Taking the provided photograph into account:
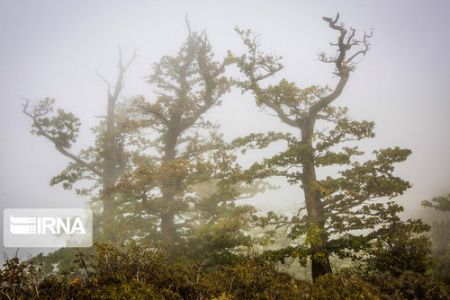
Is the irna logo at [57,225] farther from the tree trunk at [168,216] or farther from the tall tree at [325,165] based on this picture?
the tall tree at [325,165]

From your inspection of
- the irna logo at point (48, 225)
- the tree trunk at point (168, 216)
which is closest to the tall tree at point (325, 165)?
the tree trunk at point (168, 216)

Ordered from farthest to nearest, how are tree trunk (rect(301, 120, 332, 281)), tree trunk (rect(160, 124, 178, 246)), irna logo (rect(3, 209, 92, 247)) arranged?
1. irna logo (rect(3, 209, 92, 247))
2. tree trunk (rect(160, 124, 178, 246))
3. tree trunk (rect(301, 120, 332, 281))

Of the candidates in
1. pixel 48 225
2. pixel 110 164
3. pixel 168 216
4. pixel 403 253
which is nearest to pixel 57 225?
pixel 48 225

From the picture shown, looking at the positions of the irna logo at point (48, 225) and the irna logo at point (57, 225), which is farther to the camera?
the irna logo at point (57, 225)

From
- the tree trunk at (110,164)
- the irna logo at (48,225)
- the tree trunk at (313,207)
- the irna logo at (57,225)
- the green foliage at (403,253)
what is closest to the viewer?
the green foliage at (403,253)

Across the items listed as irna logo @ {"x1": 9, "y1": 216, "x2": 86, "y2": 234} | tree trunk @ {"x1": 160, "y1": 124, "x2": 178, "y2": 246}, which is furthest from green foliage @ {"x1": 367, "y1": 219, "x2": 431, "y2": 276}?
irna logo @ {"x1": 9, "y1": 216, "x2": 86, "y2": 234}

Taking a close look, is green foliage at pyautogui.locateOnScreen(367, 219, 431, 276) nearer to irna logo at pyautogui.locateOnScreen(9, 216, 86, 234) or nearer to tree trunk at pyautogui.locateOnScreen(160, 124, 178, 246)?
tree trunk at pyautogui.locateOnScreen(160, 124, 178, 246)

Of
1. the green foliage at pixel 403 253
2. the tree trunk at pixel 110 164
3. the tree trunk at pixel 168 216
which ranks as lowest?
the green foliage at pixel 403 253

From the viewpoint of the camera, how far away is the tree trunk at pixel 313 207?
39.1ft

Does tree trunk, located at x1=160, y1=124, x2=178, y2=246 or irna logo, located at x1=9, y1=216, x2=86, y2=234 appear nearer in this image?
tree trunk, located at x1=160, y1=124, x2=178, y2=246

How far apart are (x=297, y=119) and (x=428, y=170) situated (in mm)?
71510

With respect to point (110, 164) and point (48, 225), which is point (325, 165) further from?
point (48, 225)

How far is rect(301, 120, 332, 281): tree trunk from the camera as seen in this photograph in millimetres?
11906

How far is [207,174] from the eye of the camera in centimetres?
1706
